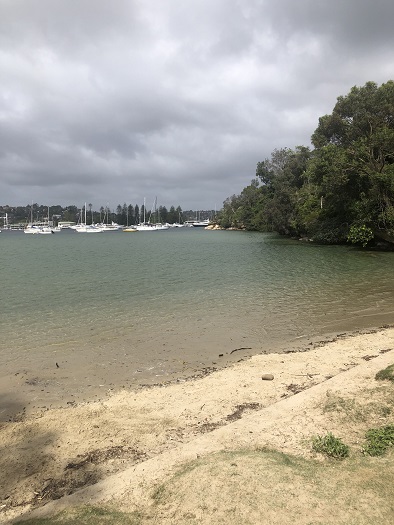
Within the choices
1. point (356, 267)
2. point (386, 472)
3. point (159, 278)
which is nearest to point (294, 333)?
point (386, 472)

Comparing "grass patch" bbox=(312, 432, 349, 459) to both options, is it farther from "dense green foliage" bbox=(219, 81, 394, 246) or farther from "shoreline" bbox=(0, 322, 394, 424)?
"dense green foliage" bbox=(219, 81, 394, 246)

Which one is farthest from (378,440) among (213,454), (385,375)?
(385,375)

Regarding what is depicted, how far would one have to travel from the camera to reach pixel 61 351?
414 inches

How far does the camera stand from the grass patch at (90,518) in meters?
3.50

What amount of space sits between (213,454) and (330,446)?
140 cm

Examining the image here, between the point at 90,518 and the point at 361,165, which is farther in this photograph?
the point at 361,165

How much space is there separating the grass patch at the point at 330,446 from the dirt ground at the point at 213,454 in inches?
4.5

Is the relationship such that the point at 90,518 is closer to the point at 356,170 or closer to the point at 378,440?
the point at 378,440

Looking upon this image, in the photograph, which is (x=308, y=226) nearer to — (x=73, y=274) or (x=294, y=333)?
(x=73, y=274)

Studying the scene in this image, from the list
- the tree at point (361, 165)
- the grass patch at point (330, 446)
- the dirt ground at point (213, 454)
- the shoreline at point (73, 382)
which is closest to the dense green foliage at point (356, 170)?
the tree at point (361, 165)

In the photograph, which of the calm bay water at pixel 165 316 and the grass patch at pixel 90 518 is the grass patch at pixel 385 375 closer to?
the calm bay water at pixel 165 316

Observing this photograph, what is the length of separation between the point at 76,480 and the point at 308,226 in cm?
5638

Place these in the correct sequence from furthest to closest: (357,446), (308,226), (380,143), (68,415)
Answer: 1. (308,226)
2. (380,143)
3. (68,415)
4. (357,446)

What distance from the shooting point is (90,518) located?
3.54 meters
